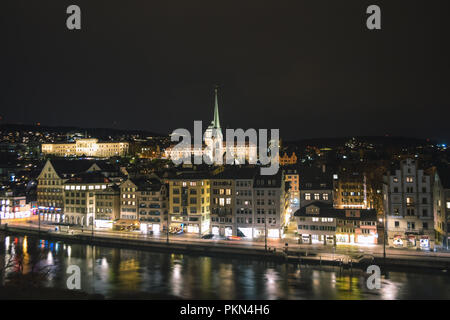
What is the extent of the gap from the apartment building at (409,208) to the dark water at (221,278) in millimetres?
5968

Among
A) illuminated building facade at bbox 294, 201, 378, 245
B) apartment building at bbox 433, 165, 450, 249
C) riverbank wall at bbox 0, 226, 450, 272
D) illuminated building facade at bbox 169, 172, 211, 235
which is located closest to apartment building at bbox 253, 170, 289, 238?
illuminated building facade at bbox 294, 201, 378, 245

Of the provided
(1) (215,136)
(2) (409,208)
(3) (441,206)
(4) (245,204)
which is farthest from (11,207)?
(1) (215,136)

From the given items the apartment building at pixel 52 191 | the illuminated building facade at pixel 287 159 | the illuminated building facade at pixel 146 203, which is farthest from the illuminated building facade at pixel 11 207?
the illuminated building facade at pixel 287 159

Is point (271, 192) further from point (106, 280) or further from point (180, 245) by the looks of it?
point (106, 280)

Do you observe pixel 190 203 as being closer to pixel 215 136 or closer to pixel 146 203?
pixel 146 203

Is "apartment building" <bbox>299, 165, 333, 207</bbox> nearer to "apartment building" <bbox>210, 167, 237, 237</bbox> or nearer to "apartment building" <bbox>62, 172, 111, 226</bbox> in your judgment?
"apartment building" <bbox>210, 167, 237, 237</bbox>

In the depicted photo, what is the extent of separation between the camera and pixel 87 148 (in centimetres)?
15188

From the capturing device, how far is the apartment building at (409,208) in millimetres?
35125

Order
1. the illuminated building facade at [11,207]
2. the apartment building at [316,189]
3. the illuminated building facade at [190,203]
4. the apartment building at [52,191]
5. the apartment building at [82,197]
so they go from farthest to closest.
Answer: the illuminated building facade at [11,207] → the apartment building at [52,191] → the apartment building at [82,197] → the apartment building at [316,189] → the illuminated building facade at [190,203]

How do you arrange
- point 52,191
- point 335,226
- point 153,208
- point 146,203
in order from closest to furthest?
point 335,226, point 153,208, point 146,203, point 52,191

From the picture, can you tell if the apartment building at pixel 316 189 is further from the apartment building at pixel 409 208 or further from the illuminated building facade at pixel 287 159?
the illuminated building facade at pixel 287 159

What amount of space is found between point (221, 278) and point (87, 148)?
438 feet

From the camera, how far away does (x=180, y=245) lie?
126 feet

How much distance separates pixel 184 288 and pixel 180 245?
11.0 m
